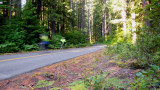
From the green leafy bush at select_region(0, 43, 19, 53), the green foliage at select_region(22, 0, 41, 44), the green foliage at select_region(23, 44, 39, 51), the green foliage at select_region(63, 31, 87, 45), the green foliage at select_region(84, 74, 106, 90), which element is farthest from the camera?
the green foliage at select_region(63, 31, 87, 45)

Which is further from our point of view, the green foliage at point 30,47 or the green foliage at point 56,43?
the green foliage at point 56,43

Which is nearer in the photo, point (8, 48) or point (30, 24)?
point (8, 48)

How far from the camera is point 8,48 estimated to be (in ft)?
40.1

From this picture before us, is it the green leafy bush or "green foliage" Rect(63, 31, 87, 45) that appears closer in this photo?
the green leafy bush

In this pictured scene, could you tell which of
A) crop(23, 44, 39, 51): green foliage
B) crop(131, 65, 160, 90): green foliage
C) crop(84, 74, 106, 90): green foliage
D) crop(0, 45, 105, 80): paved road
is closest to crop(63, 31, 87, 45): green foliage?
crop(23, 44, 39, 51): green foliage

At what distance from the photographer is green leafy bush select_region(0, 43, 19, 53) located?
38.4 feet

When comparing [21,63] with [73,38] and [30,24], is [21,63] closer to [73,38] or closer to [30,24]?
[30,24]

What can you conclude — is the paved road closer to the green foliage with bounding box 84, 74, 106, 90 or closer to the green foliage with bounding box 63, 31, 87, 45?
the green foliage with bounding box 84, 74, 106, 90

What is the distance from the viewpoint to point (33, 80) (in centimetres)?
388

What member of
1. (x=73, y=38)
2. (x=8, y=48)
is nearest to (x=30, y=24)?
(x=8, y=48)

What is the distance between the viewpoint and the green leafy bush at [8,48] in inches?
461

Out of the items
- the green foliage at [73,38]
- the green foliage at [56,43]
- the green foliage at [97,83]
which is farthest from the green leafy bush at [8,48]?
the green foliage at [97,83]

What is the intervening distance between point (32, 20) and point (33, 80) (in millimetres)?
14115

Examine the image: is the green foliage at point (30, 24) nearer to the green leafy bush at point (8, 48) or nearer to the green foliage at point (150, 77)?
the green leafy bush at point (8, 48)
